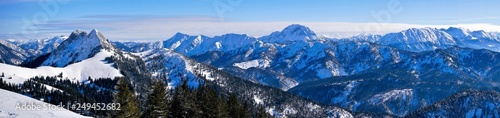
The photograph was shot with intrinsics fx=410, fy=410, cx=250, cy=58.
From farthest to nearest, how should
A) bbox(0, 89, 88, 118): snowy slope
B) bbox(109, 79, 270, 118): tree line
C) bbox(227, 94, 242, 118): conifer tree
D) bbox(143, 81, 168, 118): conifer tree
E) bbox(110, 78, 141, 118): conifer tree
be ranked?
bbox(227, 94, 242, 118): conifer tree < bbox(143, 81, 168, 118): conifer tree < bbox(0, 89, 88, 118): snowy slope < bbox(109, 79, 270, 118): tree line < bbox(110, 78, 141, 118): conifer tree

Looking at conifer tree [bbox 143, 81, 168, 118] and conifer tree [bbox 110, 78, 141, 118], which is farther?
conifer tree [bbox 143, 81, 168, 118]

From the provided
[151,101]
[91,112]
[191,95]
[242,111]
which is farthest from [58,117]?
[91,112]

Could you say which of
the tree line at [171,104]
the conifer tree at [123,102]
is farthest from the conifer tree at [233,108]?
the conifer tree at [123,102]

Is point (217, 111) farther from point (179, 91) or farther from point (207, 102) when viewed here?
point (179, 91)

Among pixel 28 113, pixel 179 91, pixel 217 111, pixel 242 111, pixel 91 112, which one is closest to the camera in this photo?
pixel 28 113

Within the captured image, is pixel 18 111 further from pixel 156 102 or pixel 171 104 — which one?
pixel 171 104

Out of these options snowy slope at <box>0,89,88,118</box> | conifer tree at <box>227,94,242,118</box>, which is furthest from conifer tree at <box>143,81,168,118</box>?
conifer tree at <box>227,94,242,118</box>

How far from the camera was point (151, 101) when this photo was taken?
5862 centimetres

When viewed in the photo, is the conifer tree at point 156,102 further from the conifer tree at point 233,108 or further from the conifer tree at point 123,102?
the conifer tree at point 233,108

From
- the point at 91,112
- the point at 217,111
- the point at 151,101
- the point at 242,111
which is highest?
the point at 151,101

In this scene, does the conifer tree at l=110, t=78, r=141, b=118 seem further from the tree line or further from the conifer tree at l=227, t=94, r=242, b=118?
the conifer tree at l=227, t=94, r=242, b=118

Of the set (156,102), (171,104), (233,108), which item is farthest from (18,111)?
(233,108)

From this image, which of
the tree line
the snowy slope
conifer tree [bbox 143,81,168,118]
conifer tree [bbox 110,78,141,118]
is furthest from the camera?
conifer tree [bbox 143,81,168,118]

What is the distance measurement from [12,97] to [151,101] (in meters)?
26.4
